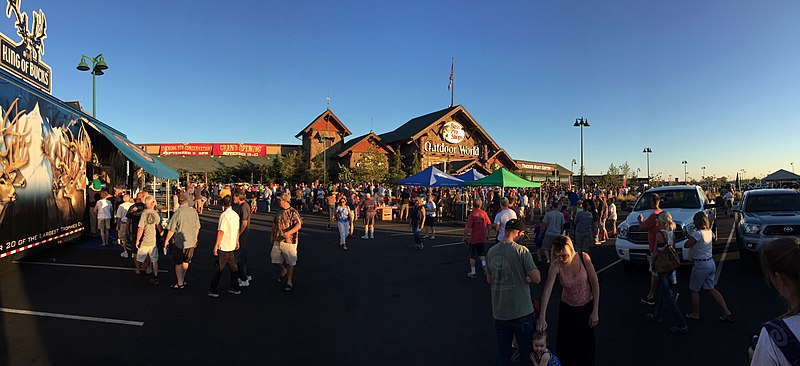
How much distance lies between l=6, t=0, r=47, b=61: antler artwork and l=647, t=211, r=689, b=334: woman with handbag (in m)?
14.8

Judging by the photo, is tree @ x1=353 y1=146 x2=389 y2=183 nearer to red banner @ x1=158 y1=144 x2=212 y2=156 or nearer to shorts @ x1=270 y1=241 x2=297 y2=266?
shorts @ x1=270 y1=241 x2=297 y2=266

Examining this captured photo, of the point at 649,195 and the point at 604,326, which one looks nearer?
the point at 604,326

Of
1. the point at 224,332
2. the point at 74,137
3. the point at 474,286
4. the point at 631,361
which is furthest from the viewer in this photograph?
the point at 74,137

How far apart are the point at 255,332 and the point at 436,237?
390 inches

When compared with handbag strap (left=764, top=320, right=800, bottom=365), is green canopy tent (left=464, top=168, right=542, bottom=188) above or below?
above

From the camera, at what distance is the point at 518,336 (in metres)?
3.79

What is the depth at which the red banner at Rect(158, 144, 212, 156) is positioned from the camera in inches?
2138

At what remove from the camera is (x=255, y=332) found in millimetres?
5395

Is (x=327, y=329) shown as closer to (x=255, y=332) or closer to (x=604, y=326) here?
(x=255, y=332)

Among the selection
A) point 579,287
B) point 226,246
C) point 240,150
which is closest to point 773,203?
point 579,287

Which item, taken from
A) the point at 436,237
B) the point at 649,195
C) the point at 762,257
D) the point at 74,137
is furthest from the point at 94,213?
the point at 649,195

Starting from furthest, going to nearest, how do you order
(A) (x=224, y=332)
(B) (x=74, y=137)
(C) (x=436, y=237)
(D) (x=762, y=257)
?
(C) (x=436, y=237), (B) (x=74, y=137), (A) (x=224, y=332), (D) (x=762, y=257)

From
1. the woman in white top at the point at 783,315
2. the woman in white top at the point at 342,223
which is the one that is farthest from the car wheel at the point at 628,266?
the woman in white top at the point at 783,315

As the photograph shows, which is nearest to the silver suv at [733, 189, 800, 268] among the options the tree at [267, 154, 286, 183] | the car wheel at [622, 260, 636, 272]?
the car wheel at [622, 260, 636, 272]
